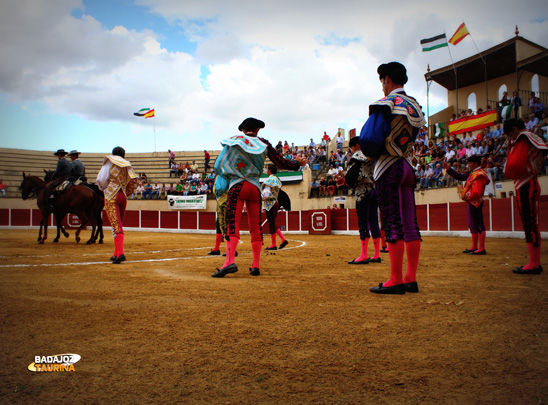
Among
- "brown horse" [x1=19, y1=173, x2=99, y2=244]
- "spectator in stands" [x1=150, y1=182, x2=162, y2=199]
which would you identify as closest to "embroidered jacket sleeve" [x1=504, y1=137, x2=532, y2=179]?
"brown horse" [x1=19, y1=173, x2=99, y2=244]

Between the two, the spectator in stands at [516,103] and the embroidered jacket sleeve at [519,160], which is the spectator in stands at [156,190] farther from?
the embroidered jacket sleeve at [519,160]

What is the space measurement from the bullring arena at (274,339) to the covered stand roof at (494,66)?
17.7 m

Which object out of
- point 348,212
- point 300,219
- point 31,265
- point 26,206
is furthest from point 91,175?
point 31,265

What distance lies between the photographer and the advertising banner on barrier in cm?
2550

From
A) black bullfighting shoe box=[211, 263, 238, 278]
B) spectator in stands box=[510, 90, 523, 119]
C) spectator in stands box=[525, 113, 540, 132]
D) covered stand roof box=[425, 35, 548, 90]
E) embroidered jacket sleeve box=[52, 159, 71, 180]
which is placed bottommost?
black bullfighting shoe box=[211, 263, 238, 278]

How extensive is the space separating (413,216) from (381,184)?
401mm

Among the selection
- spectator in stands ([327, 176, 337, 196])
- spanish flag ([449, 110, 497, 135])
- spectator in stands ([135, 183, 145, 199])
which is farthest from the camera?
spectator in stands ([135, 183, 145, 199])

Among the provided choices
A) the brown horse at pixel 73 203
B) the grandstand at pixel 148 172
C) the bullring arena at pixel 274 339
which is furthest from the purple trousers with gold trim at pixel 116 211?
the grandstand at pixel 148 172

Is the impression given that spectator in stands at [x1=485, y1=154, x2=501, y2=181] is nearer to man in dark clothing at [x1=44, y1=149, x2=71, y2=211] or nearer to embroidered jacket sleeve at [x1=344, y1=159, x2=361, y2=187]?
embroidered jacket sleeve at [x1=344, y1=159, x2=361, y2=187]

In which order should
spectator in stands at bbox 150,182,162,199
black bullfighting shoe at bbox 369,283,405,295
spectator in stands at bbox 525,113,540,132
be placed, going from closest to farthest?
black bullfighting shoe at bbox 369,283,405,295
spectator in stands at bbox 525,113,540,132
spectator in stands at bbox 150,182,162,199

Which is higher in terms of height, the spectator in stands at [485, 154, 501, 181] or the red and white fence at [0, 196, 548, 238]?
the spectator in stands at [485, 154, 501, 181]

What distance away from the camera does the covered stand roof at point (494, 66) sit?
60.3ft

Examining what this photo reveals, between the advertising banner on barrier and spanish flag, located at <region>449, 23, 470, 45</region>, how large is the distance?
1581 cm

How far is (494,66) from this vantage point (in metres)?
21.5
